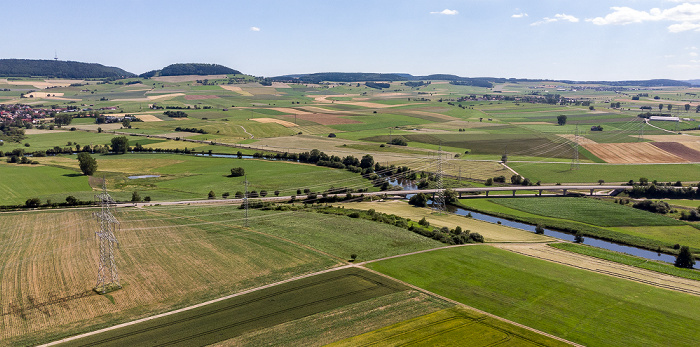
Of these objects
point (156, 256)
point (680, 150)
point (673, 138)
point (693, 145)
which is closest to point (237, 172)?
point (156, 256)

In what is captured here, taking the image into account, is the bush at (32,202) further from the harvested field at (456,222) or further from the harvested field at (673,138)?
the harvested field at (673,138)

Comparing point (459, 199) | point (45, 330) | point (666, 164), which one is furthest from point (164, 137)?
point (666, 164)

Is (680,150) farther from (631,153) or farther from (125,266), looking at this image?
(125,266)

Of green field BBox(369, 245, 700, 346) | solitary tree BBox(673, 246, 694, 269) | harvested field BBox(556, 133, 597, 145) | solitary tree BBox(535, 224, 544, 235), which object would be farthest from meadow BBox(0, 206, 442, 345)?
harvested field BBox(556, 133, 597, 145)

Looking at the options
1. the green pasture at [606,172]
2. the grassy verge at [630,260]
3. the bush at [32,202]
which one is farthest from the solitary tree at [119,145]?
the grassy verge at [630,260]

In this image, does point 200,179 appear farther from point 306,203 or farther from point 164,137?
point 164,137
